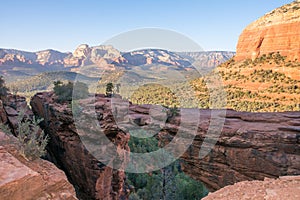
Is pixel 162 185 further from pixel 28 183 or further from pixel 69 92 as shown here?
pixel 28 183

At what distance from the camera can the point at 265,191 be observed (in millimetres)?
3852

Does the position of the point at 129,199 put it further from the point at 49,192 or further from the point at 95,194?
the point at 49,192

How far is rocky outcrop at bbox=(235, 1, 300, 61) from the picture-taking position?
36.8 metres

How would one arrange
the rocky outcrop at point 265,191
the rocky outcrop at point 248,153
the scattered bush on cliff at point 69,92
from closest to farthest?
the rocky outcrop at point 265,191 < the rocky outcrop at point 248,153 < the scattered bush on cliff at point 69,92

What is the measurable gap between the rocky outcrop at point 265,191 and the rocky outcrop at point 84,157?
24.1ft

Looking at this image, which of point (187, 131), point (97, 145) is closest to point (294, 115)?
point (187, 131)

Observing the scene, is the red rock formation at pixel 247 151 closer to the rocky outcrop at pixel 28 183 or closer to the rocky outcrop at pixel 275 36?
the rocky outcrop at pixel 28 183

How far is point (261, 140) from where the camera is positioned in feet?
24.2

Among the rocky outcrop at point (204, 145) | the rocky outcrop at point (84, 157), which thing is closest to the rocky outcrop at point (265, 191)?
the rocky outcrop at point (204, 145)

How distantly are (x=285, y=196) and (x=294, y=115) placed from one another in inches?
292

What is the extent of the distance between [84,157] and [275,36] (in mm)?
40539

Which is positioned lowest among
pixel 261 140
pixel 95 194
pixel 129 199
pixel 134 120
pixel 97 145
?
pixel 129 199

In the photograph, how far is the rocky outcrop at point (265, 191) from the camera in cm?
356

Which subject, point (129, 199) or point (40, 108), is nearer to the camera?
point (129, 199)
